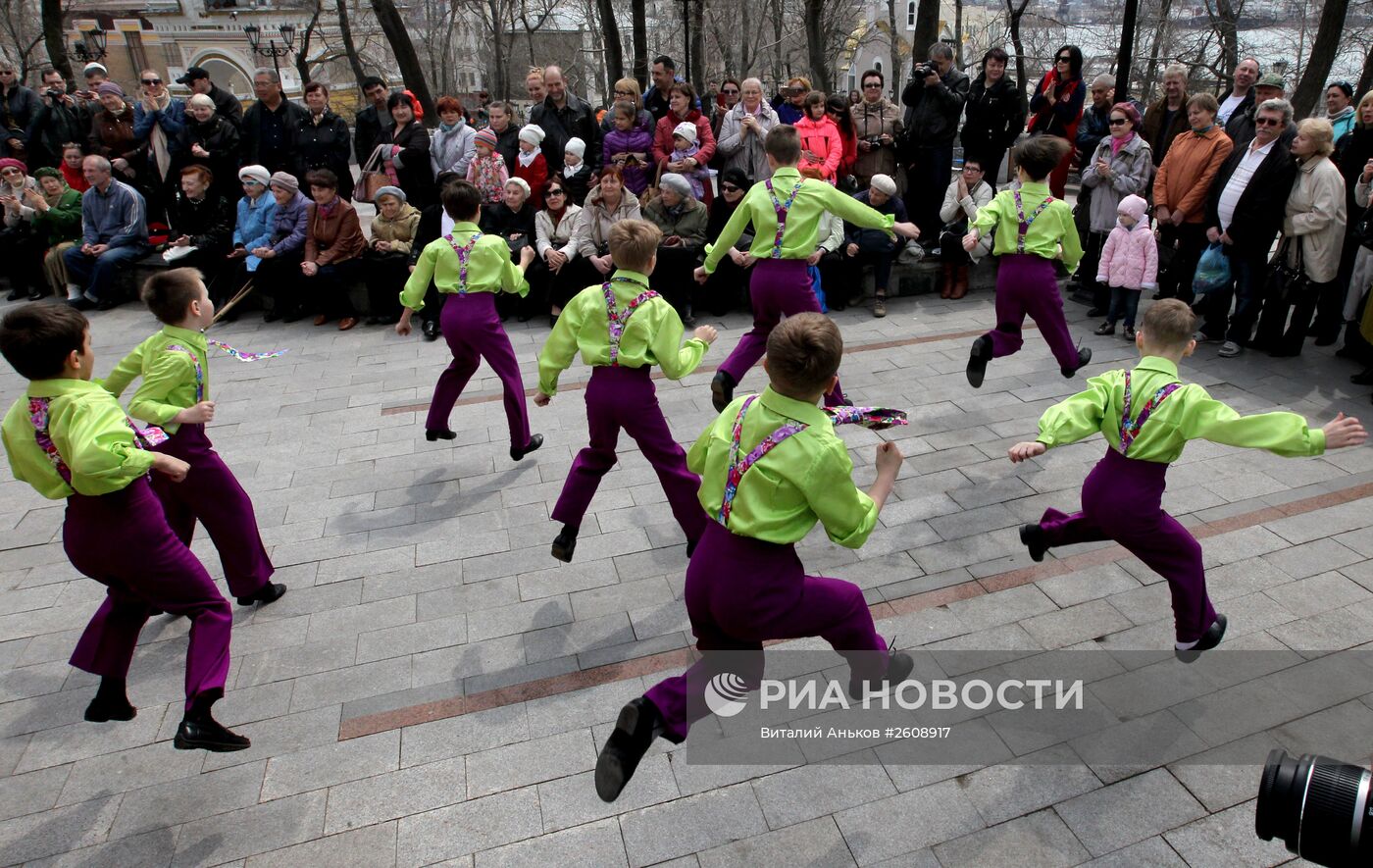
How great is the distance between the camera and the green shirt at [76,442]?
127 inches

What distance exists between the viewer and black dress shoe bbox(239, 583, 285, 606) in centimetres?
467

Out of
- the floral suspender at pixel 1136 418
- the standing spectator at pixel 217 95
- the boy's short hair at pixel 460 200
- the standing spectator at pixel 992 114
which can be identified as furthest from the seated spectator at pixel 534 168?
the floral suspender at pixel 1136 418

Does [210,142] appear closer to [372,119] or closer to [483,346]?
[372,119]

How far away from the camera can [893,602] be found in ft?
15.0

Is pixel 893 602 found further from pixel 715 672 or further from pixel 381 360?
pixel 381 360

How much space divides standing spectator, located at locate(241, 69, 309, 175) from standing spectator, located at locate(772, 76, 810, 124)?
5701 millimetres

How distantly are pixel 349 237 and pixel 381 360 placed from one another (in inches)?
72.5

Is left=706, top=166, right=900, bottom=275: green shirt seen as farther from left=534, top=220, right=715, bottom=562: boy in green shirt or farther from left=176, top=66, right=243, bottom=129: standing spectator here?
left=176, top=66, right=243, bottom=129: standing spectator

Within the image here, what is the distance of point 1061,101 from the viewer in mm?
9930

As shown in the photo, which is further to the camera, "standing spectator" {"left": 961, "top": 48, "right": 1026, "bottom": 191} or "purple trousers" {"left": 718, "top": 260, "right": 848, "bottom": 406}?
"standing spectator" {"left": 961, "top": 48, "right": 1026, "bottom": 191}

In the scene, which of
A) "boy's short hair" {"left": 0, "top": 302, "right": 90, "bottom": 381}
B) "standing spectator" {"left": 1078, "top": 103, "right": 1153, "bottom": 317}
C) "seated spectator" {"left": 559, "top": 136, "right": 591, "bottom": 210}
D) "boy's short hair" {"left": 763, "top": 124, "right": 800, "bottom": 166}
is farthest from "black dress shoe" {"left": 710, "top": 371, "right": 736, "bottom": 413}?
"standing spectator" {"left": 1078, "top": 103, "right": 1153, "bottom": 317}

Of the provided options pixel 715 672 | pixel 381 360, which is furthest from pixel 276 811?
pixel 381 360

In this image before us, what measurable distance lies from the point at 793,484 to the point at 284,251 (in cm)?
830

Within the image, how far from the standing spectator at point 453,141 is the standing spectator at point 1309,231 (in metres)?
7.94
